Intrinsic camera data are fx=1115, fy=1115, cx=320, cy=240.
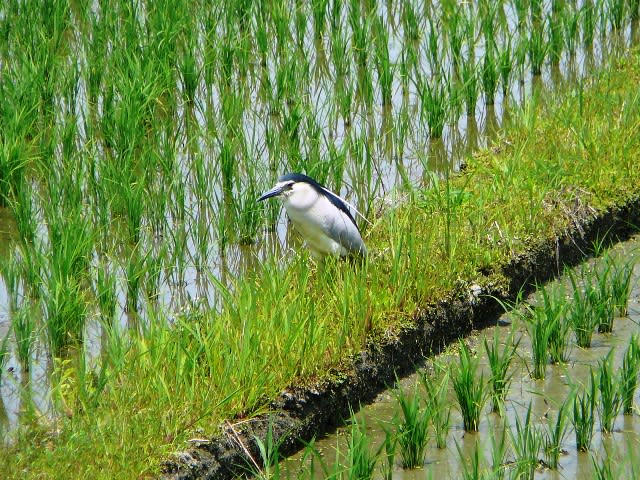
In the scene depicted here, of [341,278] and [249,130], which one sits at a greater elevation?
[249,130]

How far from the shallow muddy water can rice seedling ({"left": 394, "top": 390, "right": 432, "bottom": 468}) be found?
0.04m

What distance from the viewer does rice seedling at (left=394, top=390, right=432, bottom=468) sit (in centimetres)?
349

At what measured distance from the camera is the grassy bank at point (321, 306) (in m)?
3.47

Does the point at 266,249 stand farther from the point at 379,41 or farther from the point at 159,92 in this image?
the point at 379,41

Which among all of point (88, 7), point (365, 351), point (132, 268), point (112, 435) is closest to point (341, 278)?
point (365, 351)

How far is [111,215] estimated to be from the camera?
17.9 feet

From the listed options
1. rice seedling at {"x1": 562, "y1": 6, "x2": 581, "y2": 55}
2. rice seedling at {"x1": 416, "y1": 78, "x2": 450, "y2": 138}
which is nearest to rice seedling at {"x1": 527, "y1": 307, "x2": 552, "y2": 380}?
rice seedling at {"x1": 416, "y1": 78, "x2": 450, "y2": 138}

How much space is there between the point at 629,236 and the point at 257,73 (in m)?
2.96

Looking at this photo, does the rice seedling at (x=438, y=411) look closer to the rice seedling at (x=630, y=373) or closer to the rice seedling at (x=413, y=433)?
the rice seedling at (x=413, y=433)

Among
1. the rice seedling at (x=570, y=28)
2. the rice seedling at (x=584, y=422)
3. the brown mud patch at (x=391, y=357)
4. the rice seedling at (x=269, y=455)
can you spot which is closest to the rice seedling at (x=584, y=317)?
the brown mud patch at (x=391, y=357)

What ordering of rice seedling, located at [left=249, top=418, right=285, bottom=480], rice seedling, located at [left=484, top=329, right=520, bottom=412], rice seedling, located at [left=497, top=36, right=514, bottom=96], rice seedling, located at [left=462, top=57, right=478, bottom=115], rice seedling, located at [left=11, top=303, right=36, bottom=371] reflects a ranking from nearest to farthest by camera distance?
rice seedling, located at [left=249, top=418, right=285, bottom=480], rice seedling, located at [left=484, top=329, right=520, bottom=412], rice seedling, located at [left=11, top=303, right=36, bottom=371], rice seedling, located at [left=462, top=57, right=478, bottom=115], rice seedling, located at [left=497, top=36, right=514, bottom=96]

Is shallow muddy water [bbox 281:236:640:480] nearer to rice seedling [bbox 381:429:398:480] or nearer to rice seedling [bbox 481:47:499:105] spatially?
rice seedling [bbox 381:429:398:480]

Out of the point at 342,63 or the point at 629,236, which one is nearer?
the point at 629,236

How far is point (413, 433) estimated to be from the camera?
3533 millimetres
